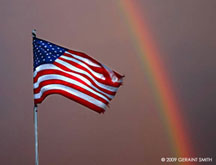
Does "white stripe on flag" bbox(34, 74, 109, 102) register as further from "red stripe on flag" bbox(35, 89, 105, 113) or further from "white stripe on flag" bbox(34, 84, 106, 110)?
"red stripe on flag" bbox(35, 89, 105, 113)

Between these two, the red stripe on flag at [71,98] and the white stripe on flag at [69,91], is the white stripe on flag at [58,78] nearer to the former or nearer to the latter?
the white stripe on flag at [69,91]

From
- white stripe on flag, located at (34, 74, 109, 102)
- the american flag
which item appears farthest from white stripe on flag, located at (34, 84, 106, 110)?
white stripe on flag, located at (34, 74, 109, 102)

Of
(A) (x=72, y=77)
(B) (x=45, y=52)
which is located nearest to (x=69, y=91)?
(A) (x=72, y=77)

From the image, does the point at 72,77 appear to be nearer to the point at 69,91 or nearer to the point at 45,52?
the point at 69,91

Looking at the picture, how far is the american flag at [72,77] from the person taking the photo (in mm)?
6930

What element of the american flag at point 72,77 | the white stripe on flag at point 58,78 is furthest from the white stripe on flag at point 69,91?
the white stripe on flag at point 58,78

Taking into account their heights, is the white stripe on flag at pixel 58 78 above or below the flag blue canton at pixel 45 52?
below

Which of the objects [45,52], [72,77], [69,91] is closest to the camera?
[69,91]

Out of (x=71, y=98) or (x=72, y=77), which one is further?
(x=72, y=77)

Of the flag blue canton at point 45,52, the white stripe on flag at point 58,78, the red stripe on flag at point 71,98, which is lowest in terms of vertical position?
the red stripe on flag at point 71,98

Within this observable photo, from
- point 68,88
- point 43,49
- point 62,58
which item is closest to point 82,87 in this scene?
point 68,88

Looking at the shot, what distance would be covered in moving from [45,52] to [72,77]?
86 cm

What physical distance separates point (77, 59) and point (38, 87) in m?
1.06

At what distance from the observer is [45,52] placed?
283 inches
